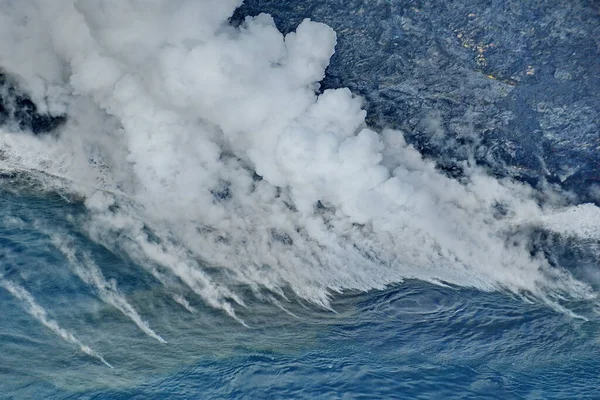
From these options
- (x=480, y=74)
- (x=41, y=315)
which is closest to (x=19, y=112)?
(x=41, y=315)

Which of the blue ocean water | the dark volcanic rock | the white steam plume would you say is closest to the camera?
the blue ocean water

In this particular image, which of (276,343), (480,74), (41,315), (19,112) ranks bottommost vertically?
(276,343)

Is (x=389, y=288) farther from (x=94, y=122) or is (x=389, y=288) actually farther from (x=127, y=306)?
(x=94, y=122)

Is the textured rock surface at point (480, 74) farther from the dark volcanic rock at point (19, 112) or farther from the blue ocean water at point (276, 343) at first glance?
the dark volcanic rock at point (19, 112)

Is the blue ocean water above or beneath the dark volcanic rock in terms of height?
beneath

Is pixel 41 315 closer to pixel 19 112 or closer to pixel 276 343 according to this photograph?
pixel 276 343

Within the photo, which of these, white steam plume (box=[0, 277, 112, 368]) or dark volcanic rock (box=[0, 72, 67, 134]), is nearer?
white steam plume (box=[0, 277, 112, 368])

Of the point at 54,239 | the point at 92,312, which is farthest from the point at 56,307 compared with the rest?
the point at 54,239

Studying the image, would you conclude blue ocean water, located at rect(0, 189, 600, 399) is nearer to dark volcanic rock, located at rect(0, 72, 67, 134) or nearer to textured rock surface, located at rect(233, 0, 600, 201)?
dark volcanic rock, located at rect(0, 72, 67, 134)
